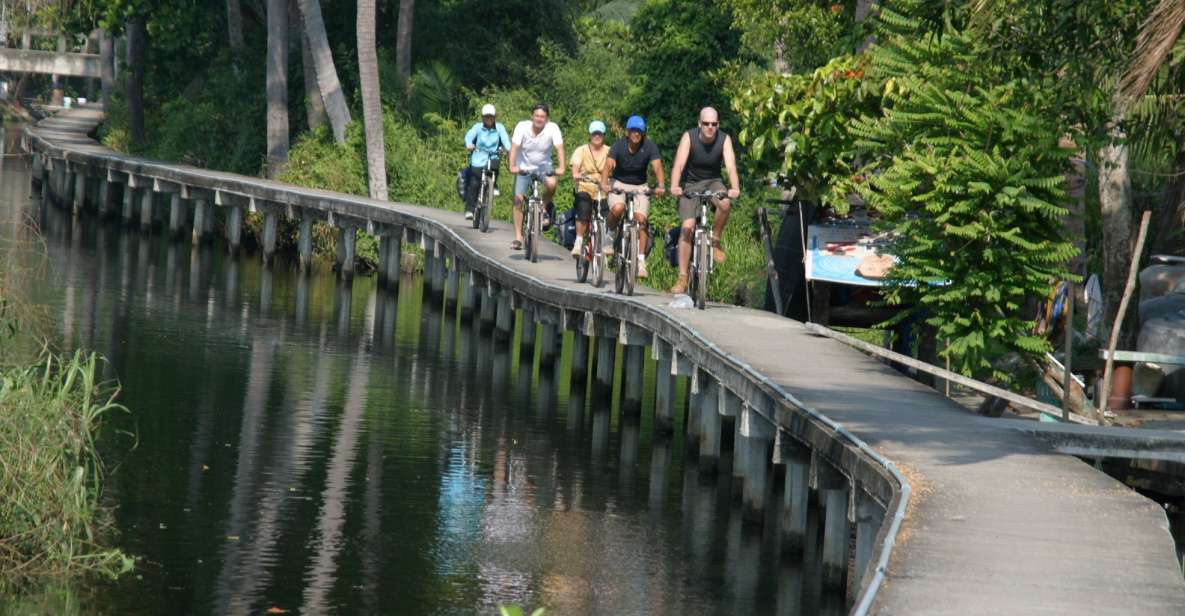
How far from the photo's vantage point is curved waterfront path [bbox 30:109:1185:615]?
9.69 meters

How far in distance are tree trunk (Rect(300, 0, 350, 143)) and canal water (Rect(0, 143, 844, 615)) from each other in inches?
422

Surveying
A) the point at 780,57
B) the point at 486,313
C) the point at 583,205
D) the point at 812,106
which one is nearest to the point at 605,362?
the point at 583,205

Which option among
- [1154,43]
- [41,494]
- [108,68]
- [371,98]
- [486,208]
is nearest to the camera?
[41,494]

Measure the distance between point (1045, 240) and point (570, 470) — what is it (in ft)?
16.0

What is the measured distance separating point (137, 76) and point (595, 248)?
34.1 meters

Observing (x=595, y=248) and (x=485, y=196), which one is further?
(x=485, y=196)

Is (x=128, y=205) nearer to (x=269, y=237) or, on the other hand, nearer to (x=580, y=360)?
(x=269, y=237)

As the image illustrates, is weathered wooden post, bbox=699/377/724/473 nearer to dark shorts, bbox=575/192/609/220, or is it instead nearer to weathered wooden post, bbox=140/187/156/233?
dark shorts, bbox=575/192/609/220

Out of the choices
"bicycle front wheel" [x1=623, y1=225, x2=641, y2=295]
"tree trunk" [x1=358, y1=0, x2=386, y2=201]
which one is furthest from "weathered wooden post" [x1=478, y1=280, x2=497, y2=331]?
"tree trunk" [x1=358, y1=0, x2=386, y2=201]

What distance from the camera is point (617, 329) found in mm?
21984

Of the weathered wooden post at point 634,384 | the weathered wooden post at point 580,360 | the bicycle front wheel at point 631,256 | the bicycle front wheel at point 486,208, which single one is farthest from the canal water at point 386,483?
the bicycle front wheel at point 486,208

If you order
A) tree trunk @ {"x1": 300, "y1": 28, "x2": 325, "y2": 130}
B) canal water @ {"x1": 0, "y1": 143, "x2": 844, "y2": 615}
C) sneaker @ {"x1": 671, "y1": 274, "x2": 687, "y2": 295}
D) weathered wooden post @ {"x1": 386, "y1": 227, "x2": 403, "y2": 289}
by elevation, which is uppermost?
tree trunk @ {"x1": 300, "y1": 28, "x2": 325, "y2": 130}

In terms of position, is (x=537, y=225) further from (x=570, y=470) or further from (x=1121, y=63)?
(x=1121, y=63)

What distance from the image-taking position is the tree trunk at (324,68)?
39.0 m
